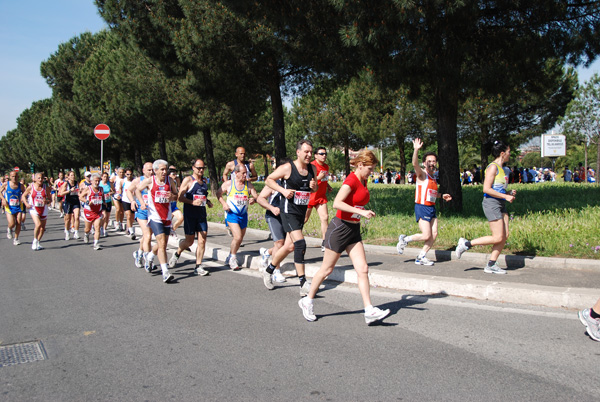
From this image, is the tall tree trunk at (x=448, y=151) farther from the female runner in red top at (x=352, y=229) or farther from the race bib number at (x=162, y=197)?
the female runner in red top at (x=352, y=229)

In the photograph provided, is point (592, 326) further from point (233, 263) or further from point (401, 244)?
point (233, 263)

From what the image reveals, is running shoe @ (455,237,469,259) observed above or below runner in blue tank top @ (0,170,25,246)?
below

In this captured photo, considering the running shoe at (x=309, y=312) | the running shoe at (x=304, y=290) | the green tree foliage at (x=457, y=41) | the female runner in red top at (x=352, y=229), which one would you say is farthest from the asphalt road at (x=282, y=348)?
the green tree foliage at (x=457, y=41)

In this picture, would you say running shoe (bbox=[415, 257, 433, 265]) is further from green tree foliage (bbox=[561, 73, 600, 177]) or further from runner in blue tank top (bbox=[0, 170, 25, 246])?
green tree foliage (bbox=[561, 73, 600, 177])

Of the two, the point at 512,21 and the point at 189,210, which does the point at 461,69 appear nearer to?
the point at 512,21

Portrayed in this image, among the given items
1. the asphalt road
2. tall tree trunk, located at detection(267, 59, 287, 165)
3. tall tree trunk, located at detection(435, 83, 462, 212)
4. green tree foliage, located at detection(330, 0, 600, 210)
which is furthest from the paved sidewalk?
tall tree trunk, located at detection(267, 59, 287, 165)

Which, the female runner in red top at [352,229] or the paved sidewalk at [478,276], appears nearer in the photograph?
the female runner in red top at [352,229]

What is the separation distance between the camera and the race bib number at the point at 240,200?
8.59 meters

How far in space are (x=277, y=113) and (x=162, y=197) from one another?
39.5 feet

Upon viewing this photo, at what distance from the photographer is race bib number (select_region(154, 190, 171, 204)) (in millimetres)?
7906

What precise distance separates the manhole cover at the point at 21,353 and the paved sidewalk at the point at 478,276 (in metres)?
3.96

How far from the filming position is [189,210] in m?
8.44

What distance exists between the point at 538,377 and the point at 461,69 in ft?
33.3

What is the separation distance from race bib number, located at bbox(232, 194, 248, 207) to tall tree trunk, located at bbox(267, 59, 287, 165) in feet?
34.1
